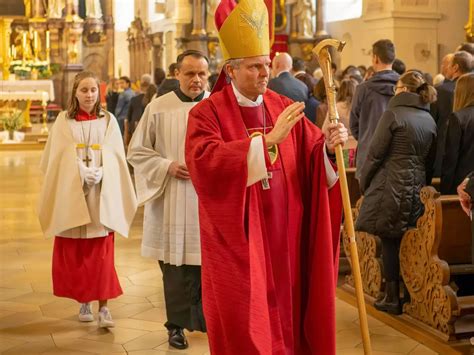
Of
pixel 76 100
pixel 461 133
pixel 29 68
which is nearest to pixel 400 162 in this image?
pixel 461 133

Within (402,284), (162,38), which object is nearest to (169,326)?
(402,284)

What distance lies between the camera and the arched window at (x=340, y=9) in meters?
20.5

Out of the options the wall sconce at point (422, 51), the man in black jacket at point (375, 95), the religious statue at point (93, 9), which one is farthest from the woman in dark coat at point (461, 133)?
the religious statue at point (93, 9)

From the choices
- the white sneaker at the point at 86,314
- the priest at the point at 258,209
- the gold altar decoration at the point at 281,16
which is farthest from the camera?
the gold altar decoration at the point at 281,16

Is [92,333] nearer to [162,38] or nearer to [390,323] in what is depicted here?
[390,323]

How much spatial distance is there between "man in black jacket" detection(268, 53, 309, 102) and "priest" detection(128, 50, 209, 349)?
3.77 meters

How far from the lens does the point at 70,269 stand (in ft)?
21.2

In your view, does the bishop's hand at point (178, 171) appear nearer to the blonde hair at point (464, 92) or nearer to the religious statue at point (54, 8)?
the blonde hair at point (464, 92)

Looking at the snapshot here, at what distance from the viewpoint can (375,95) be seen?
7719 millimetres

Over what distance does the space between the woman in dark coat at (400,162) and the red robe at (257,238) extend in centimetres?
224

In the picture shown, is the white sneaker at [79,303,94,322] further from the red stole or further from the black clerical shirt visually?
the red stole

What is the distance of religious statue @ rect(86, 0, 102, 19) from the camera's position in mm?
27688

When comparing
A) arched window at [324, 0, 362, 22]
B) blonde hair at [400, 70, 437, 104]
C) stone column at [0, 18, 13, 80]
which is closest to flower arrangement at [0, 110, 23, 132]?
stone column at [0, 18, 13, 80]

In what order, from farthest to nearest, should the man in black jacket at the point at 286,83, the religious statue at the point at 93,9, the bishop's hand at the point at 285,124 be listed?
the religious statue at the point at 93,9 → the man in black jacket at the point at 286,83 → the bishop's hand at the point at 285,124
